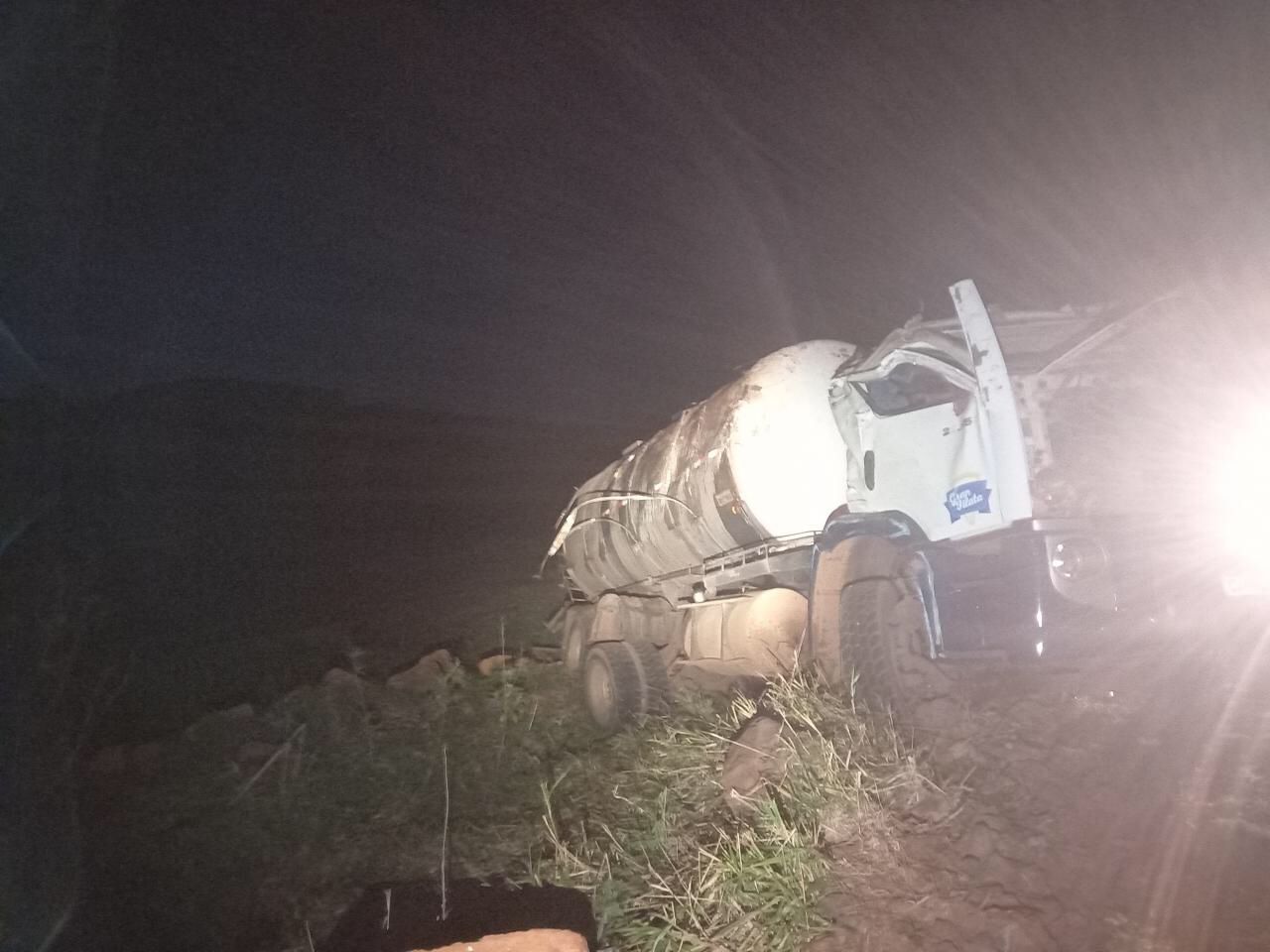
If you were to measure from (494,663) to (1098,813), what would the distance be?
6361mm

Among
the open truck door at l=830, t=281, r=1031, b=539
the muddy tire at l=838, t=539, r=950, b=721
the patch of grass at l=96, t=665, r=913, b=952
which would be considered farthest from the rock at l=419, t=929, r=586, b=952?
the open truck door at l=830, t=281, r=1031, b=539

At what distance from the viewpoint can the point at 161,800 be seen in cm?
632

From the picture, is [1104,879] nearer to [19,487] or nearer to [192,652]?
[19,487]

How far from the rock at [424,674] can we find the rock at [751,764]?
4198 millimetres

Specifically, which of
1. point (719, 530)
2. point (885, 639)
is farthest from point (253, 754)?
point (885, 639)

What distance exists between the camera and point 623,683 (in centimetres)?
715

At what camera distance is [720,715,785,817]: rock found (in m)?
4.24

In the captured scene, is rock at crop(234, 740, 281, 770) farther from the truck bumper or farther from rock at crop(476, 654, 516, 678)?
the truck bumper

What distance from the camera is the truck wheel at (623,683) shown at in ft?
23.1

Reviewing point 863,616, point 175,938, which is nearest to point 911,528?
point 863,616

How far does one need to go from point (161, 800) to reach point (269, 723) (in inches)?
40.5

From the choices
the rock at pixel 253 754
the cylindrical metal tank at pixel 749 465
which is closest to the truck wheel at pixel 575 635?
the cylindrical metal tank at pixel 749 465

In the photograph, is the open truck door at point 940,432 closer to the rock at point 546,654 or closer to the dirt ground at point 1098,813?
the dirt ground at point 1098,813

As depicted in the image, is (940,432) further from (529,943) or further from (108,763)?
(108,763)
